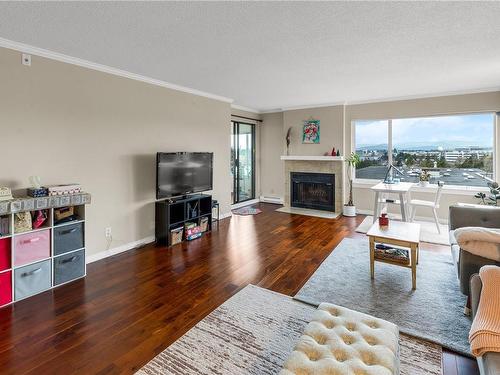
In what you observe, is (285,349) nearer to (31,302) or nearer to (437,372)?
(437,372)

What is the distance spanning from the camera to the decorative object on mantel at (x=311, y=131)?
256 inches

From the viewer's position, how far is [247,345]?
201cm

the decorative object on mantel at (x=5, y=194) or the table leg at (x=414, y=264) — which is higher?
the decorative object on mantel at (x=5, y=194)

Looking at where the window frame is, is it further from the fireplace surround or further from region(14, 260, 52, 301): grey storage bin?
region(14, 260, 52, 301): grey storage bin

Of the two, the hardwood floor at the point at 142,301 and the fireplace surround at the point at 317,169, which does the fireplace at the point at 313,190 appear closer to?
the fireplace surround at the point at 317,169

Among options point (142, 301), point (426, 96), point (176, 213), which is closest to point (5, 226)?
point (142, 301)

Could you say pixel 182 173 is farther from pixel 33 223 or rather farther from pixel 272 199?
pixel 272 199

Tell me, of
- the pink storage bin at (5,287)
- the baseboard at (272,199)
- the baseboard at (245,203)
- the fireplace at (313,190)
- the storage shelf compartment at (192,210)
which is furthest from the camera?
the baseboard at (272,199)

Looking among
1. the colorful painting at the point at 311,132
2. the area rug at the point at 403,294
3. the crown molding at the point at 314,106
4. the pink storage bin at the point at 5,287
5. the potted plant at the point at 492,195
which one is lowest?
the area rug at the point at 403,294

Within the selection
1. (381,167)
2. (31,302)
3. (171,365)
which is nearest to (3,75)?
(31,302)

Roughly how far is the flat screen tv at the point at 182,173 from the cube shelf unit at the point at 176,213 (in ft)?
0.45

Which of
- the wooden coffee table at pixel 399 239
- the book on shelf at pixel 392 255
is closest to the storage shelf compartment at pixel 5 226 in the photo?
the wooden coffee table at pixel 399 239

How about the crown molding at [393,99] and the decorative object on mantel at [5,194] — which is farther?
the crown molding at [393,99]

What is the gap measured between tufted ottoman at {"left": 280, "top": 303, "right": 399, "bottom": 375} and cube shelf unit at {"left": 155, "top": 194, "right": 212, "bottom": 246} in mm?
2897
